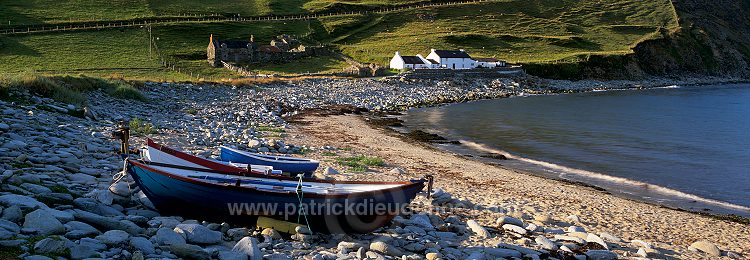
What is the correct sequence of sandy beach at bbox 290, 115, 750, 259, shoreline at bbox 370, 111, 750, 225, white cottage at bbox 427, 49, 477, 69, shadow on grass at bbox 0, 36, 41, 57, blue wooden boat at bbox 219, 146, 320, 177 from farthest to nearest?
1. white cottage at bbox 427, 49, 477, 69
2. shadow on grass at bbox 0, 36, 41, 57
3. shoreline at bbox 370, 111, 750, 225
4. blue wooden boat at bbox 219, 146, 320, 177
5. sandy beach at bbox 290, 115, 750, 259

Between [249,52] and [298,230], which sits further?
[249,52]

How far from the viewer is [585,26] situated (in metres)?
152

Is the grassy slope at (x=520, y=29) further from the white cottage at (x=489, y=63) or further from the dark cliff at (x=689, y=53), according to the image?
the white cottage at (x=489, y=63)

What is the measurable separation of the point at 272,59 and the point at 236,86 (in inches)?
1422

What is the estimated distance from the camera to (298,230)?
1250 centimetres

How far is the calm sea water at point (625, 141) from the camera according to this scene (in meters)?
25.8

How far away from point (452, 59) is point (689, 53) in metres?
68.9

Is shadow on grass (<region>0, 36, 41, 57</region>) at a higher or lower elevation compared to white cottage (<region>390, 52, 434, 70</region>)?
higher

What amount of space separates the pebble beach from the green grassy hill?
37.6m

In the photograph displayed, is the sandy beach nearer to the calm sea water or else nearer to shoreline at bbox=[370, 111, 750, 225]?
shoreline at bbox=[370, 111, 750, 225]

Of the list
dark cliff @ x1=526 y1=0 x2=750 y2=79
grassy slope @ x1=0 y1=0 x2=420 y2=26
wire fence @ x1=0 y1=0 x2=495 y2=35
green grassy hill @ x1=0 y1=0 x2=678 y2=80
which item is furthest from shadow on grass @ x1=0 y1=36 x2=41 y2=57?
dark cliff @ x1=526 y1=0 x2=750 y2=79

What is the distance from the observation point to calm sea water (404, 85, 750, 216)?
25.8 metres

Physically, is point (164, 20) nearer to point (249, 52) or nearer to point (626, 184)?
point (249, 52)

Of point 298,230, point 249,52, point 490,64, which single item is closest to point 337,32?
point 249,52
